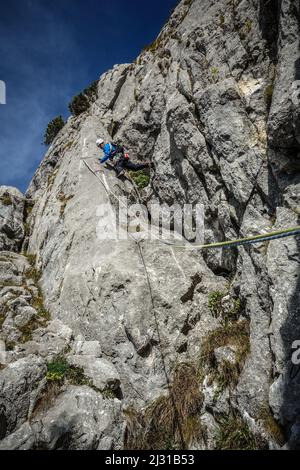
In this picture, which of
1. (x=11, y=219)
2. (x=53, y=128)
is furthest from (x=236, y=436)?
(x=53, y=128)

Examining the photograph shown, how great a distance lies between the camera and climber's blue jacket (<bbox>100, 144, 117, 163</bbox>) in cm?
1631

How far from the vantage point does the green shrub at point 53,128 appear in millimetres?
29594

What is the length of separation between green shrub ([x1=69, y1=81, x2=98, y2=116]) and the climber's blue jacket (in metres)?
10.3

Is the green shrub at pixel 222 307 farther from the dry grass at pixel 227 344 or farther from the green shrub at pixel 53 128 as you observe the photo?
the green shrub at pixel 53 128

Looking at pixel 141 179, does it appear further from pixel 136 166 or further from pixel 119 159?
pixel 119 159

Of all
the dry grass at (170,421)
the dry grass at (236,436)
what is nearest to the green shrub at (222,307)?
the dry grass at (170,421)

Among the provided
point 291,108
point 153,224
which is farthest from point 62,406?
point 291,108
